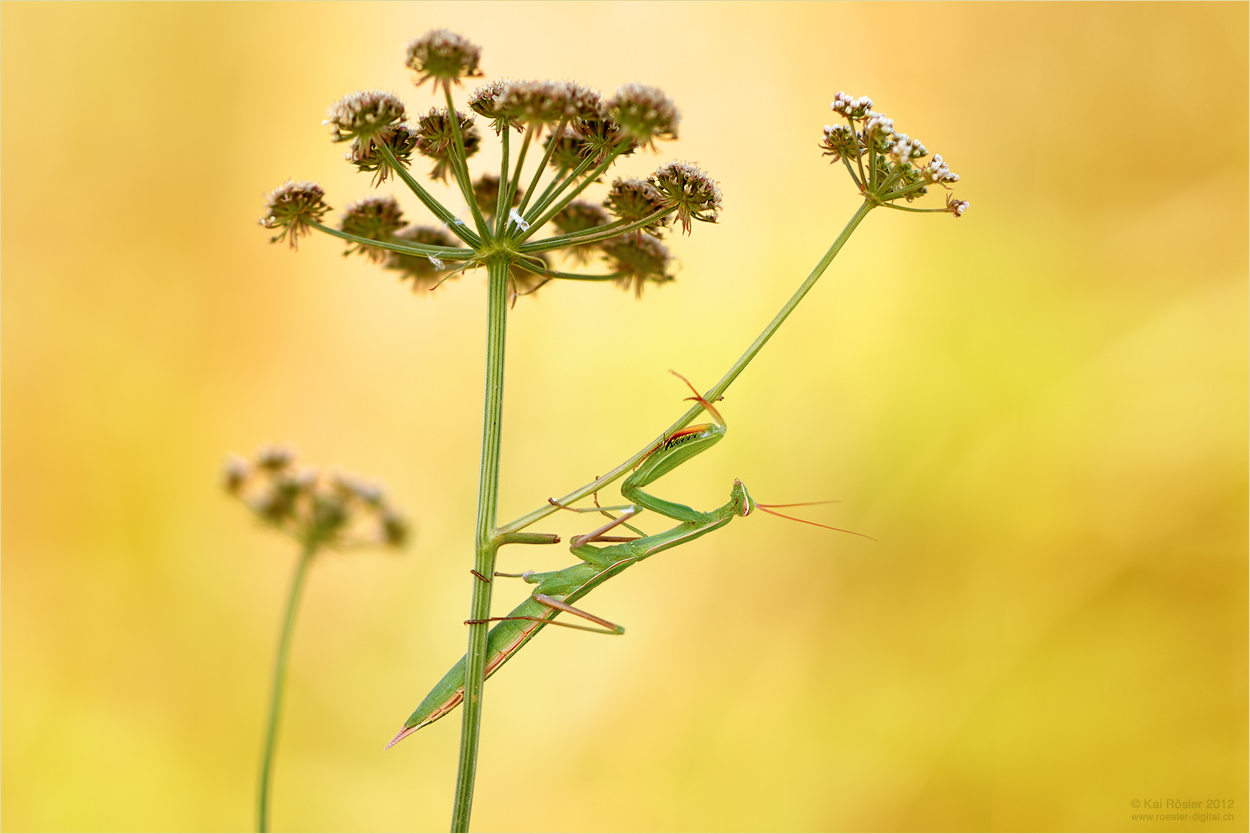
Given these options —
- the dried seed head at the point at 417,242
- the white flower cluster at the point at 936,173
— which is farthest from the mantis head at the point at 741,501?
the dried seed head at the point at 417,242

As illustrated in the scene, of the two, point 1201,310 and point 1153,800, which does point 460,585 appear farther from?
point 1201,310

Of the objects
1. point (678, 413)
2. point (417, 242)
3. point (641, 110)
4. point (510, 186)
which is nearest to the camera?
point (641, 110)

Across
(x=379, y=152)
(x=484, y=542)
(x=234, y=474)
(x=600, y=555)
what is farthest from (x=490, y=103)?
(x=234, y=474)

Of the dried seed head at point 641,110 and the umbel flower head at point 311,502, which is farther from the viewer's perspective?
the umbel flower head at point 311,502

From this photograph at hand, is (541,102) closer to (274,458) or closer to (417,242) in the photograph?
(417,242)

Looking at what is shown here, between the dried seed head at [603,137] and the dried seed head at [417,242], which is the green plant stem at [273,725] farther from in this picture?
the dried seed head at [603,137]

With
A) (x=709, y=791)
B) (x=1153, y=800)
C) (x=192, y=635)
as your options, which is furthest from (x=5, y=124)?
(x=1153, y=800)
